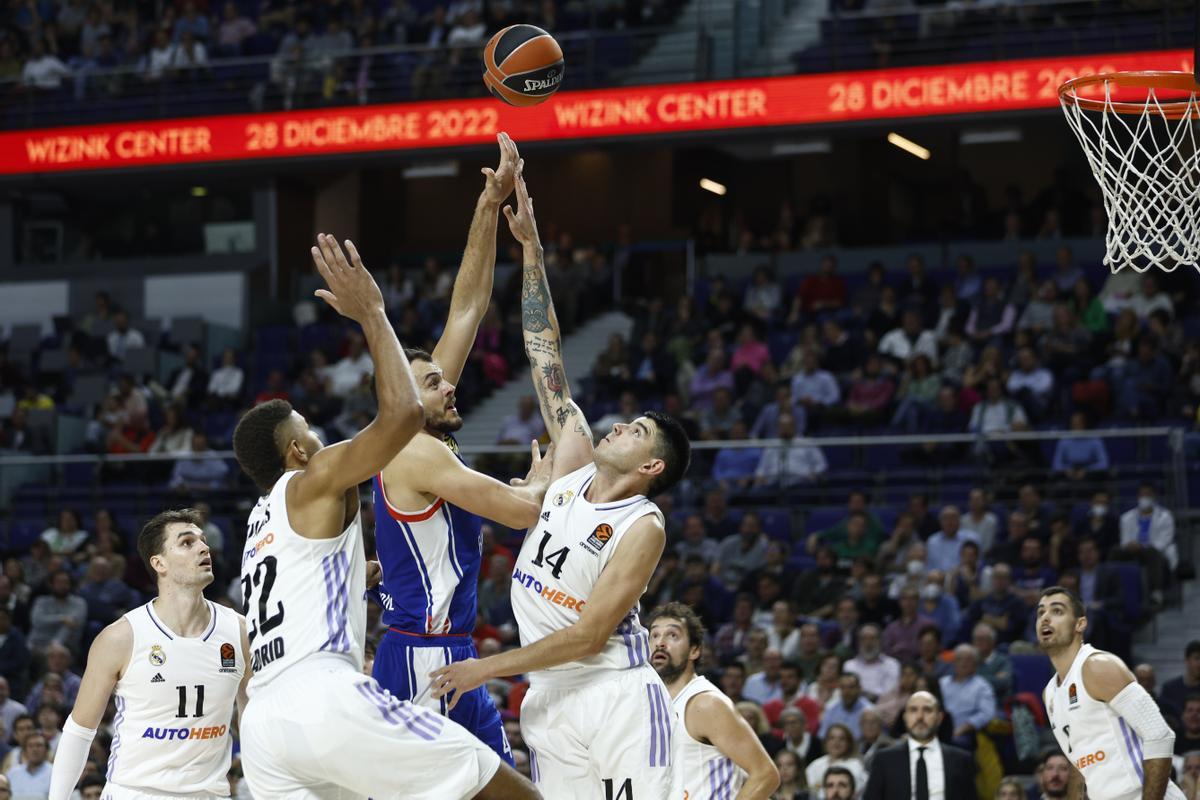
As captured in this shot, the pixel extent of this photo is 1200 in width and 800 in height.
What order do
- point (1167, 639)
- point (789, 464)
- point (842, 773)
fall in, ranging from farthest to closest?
point (789, 464), point (1167, 639), point (842, 773)

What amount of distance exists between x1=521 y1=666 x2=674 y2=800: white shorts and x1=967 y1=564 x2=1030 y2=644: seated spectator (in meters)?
6.71

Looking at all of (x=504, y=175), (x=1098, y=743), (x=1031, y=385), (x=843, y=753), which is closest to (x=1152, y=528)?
(x=1031, y=385)

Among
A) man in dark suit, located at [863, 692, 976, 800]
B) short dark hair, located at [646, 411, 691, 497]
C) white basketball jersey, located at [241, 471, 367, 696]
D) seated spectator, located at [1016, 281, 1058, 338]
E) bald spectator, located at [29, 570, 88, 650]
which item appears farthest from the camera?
seated spectator, located at [1016, 281, 1058, 338]

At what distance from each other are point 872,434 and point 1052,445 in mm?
1661

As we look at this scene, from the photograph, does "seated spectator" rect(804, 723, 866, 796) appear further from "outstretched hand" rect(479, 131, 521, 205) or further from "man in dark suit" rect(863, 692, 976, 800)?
"outstretched hand" rect(479, 131, 521, 205)

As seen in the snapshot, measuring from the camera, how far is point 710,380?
54.0 feet

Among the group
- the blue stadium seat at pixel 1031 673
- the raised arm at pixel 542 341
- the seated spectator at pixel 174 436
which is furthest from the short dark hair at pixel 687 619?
the seated spectator at pixel 174 436

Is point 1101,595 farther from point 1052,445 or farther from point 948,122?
point 948,122

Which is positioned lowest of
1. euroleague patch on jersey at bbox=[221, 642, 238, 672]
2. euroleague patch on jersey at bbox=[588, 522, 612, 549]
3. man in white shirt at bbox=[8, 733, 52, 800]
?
man in white shirt at bbox=[8, 733, 52, 800]

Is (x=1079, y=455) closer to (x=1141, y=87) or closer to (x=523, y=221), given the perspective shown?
(x=1141, y=87)

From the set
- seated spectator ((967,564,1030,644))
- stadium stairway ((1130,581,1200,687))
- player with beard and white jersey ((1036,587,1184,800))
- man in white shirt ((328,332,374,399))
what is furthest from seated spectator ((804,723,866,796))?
man in white shirt ((328,332,374,399))

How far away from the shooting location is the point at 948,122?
1662 centimetres

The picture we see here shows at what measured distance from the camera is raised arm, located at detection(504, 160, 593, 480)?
21.0 ft

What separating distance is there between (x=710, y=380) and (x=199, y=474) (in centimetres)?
510
